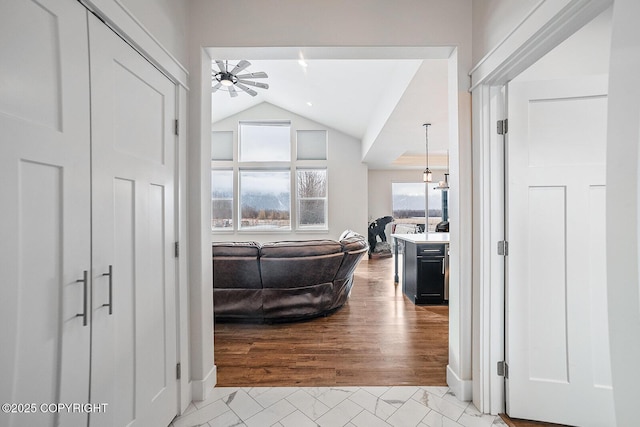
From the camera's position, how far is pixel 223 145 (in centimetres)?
759

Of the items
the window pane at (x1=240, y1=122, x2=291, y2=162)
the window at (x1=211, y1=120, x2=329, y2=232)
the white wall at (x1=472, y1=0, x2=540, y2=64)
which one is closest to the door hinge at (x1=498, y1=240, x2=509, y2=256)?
the white wall at (x1=472, y1=0, x2=540, y2=64)

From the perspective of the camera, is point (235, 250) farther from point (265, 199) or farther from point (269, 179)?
point (269, 179)

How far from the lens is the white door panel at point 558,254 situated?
1.61 m

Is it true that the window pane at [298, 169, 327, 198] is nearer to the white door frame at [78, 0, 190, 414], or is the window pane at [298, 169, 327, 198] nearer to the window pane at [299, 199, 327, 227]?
the window pane at [299, 199, 327, 227]

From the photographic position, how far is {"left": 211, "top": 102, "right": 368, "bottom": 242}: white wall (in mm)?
7500

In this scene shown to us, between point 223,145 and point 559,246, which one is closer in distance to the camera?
point 559,246

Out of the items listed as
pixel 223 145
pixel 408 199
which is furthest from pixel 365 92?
pixel 408 199

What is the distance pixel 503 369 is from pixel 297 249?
80.5 inches

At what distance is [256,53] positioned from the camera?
78.9 inches

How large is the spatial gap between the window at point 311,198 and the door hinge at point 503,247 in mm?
5902

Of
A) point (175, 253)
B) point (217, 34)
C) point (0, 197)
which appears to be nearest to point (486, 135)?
point (217, 34)

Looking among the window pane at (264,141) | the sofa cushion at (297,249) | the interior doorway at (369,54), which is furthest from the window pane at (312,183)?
the interior doorway at (369,54)

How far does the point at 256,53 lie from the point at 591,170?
7.32ft

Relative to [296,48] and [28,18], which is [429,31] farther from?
[28,18]
